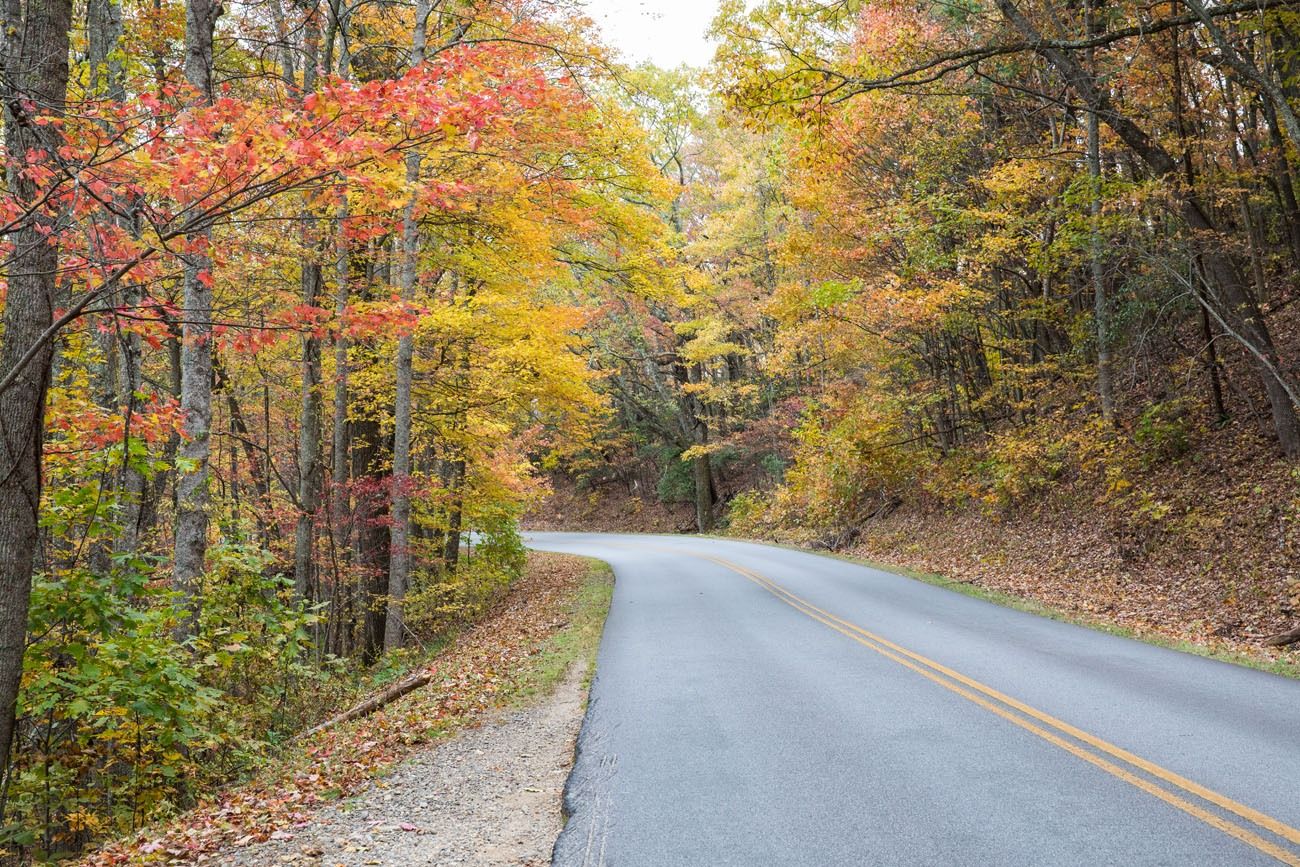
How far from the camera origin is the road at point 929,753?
155 inches

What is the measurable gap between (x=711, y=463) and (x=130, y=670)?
3024 cm

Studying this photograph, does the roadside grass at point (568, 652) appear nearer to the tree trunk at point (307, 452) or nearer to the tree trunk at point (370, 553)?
the tree trunk at point (370, 553)

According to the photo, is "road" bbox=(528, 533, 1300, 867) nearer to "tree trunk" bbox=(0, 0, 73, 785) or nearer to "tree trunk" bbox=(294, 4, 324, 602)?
"tree trunk" bbox=(0, 0, 73, 785)

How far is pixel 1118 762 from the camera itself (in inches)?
192

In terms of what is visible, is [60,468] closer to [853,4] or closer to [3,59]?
[3,59]

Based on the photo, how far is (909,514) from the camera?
22.0 m

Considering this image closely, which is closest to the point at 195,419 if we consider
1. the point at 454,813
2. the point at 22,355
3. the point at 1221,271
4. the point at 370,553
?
the point at 22,355

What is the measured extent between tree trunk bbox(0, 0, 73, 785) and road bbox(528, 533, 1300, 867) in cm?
370

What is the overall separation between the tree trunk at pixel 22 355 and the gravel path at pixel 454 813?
206cm

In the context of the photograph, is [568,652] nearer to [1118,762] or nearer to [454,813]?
[454,813]

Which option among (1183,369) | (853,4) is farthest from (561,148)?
(1183,369)

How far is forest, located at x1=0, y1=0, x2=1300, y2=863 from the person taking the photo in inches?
202

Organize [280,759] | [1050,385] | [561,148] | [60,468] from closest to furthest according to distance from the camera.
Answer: [60,468] → [280,759] → [561,148] → [1050,385]

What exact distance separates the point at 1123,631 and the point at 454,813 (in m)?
8.60
